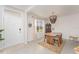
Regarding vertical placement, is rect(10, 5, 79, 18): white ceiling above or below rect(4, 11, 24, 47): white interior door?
above

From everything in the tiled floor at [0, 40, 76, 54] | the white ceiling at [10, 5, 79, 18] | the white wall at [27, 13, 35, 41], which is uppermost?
the white ceiling at [10, 5, 79, 18]

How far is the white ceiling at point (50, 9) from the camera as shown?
2.17m

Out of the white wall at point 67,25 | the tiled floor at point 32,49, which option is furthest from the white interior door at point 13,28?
the white wall at point 67,25

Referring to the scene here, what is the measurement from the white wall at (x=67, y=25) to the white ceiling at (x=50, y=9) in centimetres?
11

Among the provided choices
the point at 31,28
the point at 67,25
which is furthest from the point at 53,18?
the point at 31,28

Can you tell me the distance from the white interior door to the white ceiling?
253 millimetres

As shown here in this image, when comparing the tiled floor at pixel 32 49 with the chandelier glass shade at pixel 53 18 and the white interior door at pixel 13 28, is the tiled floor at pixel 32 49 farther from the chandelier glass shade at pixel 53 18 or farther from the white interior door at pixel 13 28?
the chandelier glass shade at pixel 53 18

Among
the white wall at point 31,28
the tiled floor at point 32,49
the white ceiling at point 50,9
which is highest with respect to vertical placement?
the white ceiling at point 50,9

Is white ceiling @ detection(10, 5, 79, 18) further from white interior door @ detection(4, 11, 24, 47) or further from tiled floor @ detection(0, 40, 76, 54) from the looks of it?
tiled floor @ detection(0, 40, 76, 54)

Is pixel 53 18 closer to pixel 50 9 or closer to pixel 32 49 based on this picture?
pixel 50 9

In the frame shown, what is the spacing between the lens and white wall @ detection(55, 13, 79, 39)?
2182 millimetres

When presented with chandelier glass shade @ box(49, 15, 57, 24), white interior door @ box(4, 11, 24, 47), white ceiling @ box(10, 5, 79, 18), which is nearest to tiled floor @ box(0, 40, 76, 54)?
white interior door @ box(4, 11, 24, 47)

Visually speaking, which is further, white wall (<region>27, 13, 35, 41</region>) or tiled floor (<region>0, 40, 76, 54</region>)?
white wall (<region>27, 13, 35, 41</region>)
